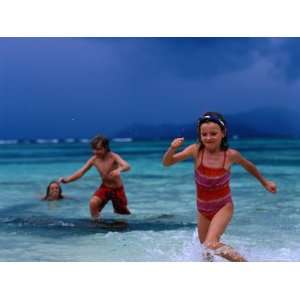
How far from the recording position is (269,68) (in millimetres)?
5398

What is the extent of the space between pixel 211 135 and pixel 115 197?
0.88 meters

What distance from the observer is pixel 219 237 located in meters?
5.24

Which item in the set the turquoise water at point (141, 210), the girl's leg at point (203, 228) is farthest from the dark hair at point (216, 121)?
the girl's leg at point (203, 228)

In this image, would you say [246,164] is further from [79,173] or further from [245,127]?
[79,173]

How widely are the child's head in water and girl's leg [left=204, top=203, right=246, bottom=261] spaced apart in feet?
3.14

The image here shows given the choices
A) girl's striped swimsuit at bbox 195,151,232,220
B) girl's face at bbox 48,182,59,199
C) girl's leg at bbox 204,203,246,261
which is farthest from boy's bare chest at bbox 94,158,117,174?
girl's leg at bbox 204,203,246,261

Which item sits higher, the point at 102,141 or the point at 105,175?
the point at 102,141

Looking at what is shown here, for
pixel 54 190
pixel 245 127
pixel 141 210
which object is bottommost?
pixel 141 210

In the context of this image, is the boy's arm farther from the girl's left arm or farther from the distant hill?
the girl's left arm

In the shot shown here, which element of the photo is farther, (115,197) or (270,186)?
(115,197)

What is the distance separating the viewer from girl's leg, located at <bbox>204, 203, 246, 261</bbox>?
5.19 metres

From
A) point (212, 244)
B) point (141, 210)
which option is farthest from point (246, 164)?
point (141, 210)
